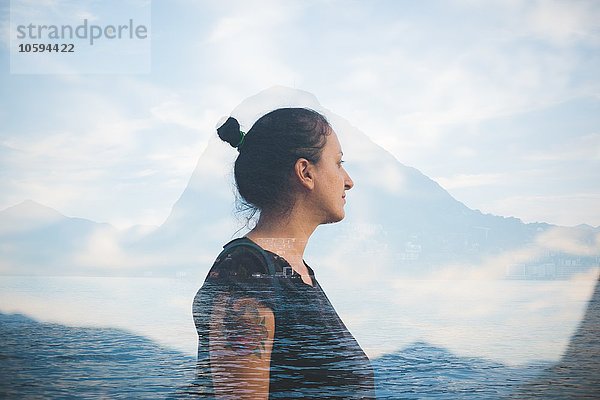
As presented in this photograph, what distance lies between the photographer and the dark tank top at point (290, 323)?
103 centimetres

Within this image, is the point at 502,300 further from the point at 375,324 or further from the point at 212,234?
the point at 212,234

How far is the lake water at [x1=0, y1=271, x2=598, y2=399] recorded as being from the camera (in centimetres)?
190

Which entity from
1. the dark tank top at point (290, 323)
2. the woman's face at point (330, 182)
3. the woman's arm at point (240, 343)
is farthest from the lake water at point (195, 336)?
the woman's arm at point (240, 343)

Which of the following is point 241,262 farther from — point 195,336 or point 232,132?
point 195,336

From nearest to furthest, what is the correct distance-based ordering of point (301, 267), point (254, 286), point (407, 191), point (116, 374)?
1. point (254, 286)
2. point (301, 267)
3. point (116, 374)
4. point (407, 191)

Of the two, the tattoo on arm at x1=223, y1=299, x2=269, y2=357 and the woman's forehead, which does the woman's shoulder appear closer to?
the tattoo on arm at x1=223, y1=299, x2=269, y2=357

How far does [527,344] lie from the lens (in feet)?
6.39

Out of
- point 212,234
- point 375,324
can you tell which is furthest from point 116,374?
point 375,324

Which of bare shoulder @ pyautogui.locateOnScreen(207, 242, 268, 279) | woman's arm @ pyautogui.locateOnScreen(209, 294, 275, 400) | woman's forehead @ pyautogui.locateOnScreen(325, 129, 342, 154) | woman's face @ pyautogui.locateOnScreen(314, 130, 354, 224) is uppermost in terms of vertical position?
woman's forehead @ pyautogui.locateOnScreen(325, 129, 342, 154)

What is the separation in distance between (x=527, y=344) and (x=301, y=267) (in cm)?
105

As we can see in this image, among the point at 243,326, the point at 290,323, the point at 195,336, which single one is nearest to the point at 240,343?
the point at 243,326

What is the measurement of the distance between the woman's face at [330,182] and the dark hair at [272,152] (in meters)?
0.03

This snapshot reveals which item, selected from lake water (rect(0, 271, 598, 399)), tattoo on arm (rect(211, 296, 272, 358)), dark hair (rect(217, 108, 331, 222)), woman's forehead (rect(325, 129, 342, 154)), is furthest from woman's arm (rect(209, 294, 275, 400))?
lake water (rect(0, 271, 598, 399))

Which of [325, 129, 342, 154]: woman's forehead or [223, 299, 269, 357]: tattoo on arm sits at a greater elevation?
[325, 129, 342, 154]: woman's forehead
